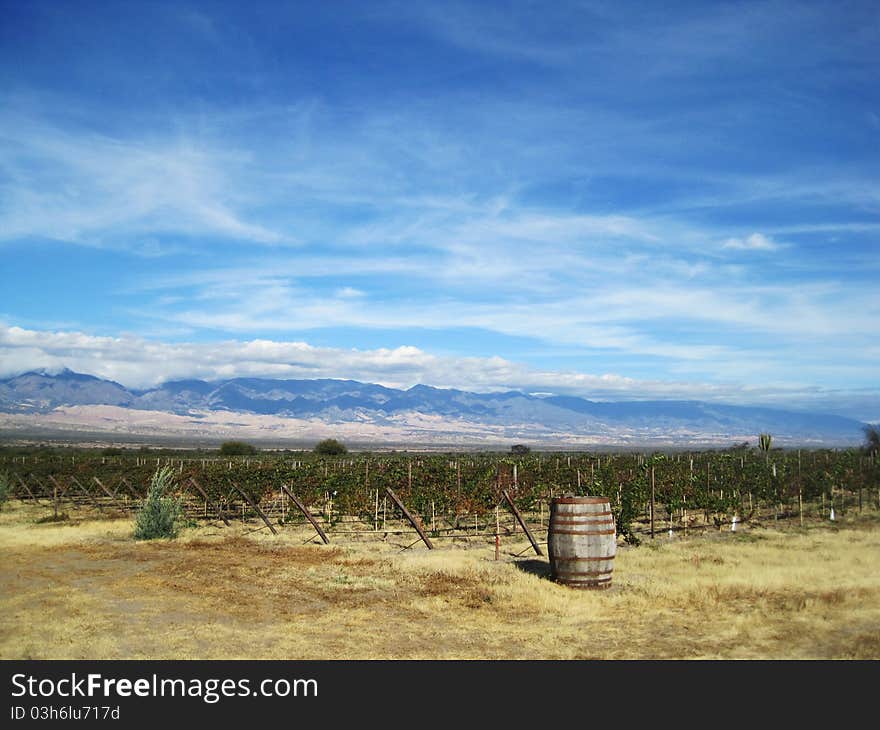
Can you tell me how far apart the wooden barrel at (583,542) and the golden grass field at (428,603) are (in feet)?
1.16

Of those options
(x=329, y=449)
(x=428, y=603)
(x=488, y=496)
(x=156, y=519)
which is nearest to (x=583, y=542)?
(x=428, y=603)

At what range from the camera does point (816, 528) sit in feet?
72.4

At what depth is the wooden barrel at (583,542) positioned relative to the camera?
12.8m

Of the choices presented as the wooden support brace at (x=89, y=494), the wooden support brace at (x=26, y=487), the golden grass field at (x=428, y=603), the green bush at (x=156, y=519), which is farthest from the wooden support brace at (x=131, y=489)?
the golden grass field at (x=428, y=603)

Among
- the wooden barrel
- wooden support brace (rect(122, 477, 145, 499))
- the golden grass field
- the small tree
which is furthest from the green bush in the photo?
the small tree

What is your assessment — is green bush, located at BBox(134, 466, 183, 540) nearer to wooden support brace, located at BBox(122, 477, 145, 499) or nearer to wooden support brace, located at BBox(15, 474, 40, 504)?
wooden support brace, located at BBox(122, 477, 145, 499)

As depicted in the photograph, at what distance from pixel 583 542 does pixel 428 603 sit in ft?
9.84

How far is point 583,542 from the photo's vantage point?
41.9 ft

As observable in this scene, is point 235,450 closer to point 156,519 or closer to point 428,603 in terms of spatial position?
point 156,519

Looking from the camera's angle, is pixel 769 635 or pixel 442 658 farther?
pixel 769 635

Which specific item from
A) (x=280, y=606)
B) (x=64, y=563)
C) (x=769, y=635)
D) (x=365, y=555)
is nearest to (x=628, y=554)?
(x=365, y=555)

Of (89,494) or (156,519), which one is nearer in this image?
(156,519)
